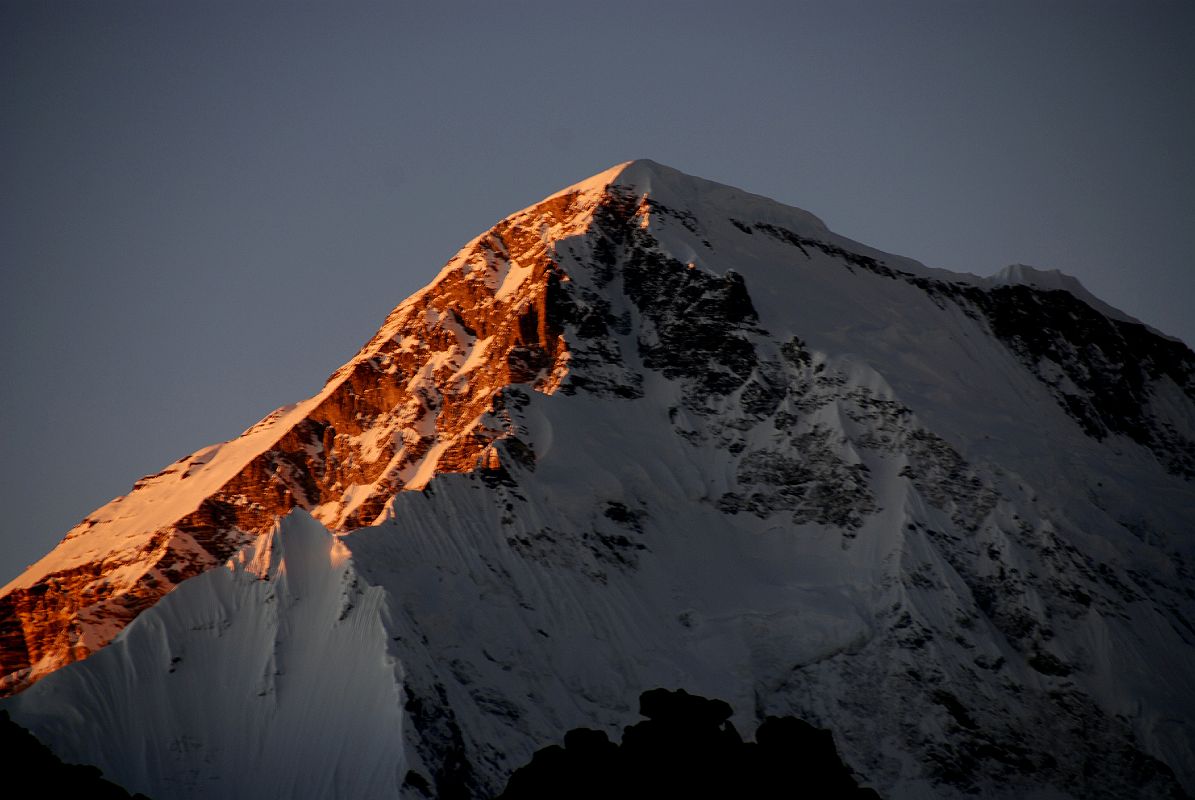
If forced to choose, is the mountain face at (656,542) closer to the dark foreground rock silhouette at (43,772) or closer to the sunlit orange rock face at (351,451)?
the sunlit orange rock face at (351,451)

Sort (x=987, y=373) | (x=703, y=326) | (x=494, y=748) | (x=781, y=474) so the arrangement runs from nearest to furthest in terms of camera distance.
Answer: (x=494, y=748) < (x=781, y=474) < (x=703, y=326) < (x=987, y=373)

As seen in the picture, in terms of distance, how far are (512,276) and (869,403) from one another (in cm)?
3997

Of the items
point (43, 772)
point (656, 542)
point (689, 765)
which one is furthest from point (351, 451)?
point (689, 765)

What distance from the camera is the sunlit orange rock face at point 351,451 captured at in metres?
155

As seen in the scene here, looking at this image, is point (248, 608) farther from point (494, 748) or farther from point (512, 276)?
point (512, 276)

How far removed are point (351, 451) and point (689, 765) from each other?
98.8 metres

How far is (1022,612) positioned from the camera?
13762cm

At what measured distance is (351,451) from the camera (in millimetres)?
166375

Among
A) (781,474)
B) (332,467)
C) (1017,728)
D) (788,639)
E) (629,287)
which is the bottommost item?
(1017,728)

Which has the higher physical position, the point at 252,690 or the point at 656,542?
the point at 656,542

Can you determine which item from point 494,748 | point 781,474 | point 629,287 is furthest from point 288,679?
point 629,287

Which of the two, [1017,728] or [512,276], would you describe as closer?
[1017,728]

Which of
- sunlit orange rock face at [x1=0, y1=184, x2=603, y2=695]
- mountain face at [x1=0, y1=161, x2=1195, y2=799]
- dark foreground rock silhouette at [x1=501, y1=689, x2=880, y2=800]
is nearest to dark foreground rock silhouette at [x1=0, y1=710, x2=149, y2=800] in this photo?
dark foreground rock silhouette at [x1=501, y1=689, x2=880, y2=800]

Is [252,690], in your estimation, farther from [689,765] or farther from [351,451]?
[351,451]
